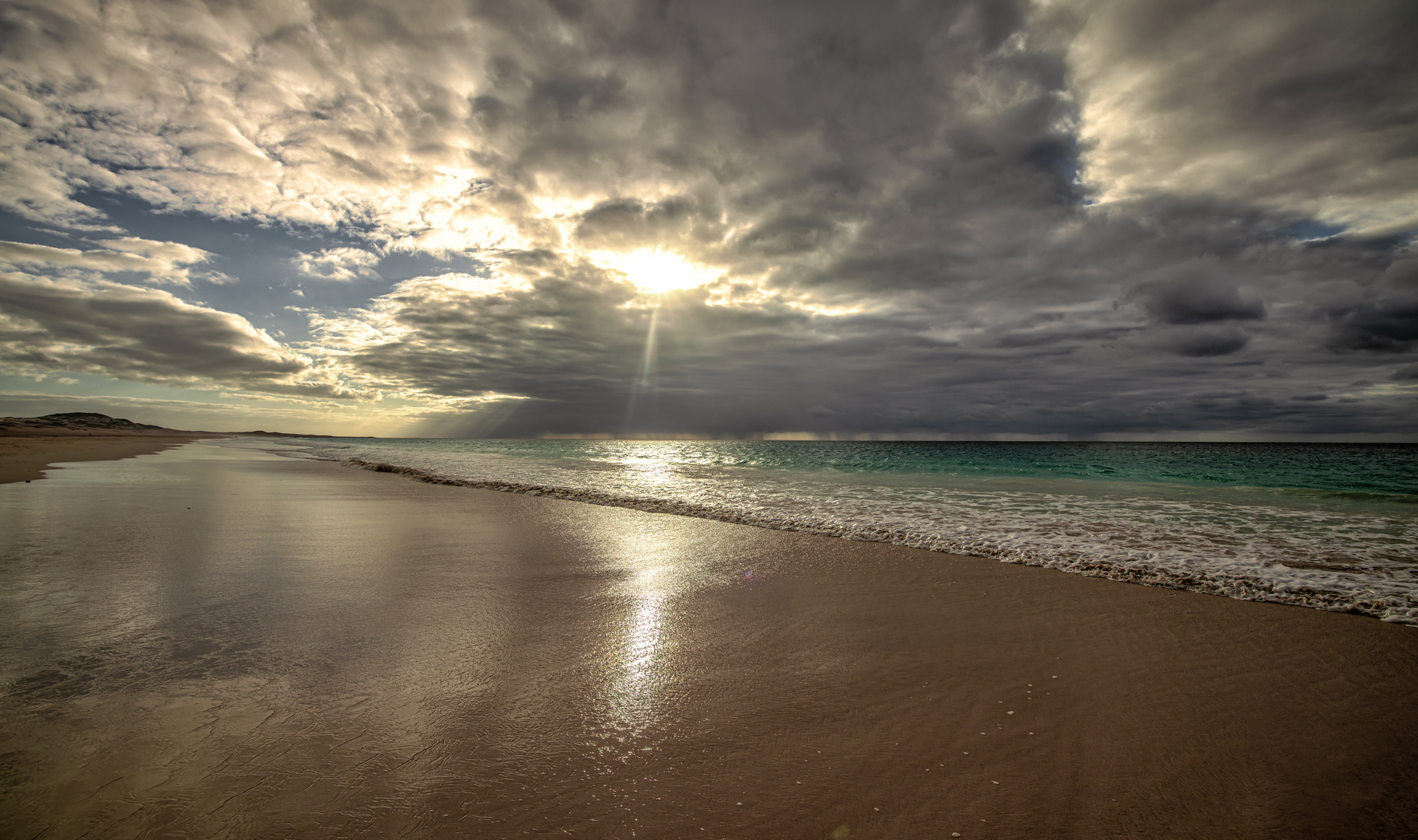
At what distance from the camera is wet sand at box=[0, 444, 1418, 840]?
2885 mm

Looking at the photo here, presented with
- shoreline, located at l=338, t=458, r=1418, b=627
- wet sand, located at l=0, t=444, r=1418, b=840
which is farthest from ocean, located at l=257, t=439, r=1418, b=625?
wet sand, located at l=0, t=444, r=1418, b=840

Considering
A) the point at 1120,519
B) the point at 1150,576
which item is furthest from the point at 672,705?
the point at 1120,519

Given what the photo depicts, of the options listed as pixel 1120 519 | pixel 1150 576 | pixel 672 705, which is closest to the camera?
pixel 672 705

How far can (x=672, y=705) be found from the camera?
4.04 meters

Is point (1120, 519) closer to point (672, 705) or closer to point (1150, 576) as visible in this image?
point (1150, 576)

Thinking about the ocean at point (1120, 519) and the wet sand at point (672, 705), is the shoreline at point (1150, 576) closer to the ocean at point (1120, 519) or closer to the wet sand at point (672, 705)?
the ocean at point (1120, 519)

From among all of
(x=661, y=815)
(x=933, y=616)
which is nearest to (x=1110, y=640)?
(x=933, y=616)

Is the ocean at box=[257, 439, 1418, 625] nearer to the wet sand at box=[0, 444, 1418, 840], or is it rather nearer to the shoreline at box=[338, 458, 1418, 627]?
the shoreline at box=[338, 458, 1418, 627]

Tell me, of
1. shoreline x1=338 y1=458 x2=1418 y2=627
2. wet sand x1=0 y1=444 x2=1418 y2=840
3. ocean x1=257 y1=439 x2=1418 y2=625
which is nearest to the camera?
wet sand x1=0 y1=444 x2=1418 y2=840

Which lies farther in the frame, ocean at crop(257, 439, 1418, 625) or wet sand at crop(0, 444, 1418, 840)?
ocean at crop(257, 439, 1418, 625)

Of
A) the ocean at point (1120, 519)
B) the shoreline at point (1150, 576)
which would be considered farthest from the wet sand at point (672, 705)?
the ocean at point (1120, 519)

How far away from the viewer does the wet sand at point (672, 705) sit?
2885 mm

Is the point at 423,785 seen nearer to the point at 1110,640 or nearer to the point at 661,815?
the point at 661,815

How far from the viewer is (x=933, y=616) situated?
6215 millimetres
